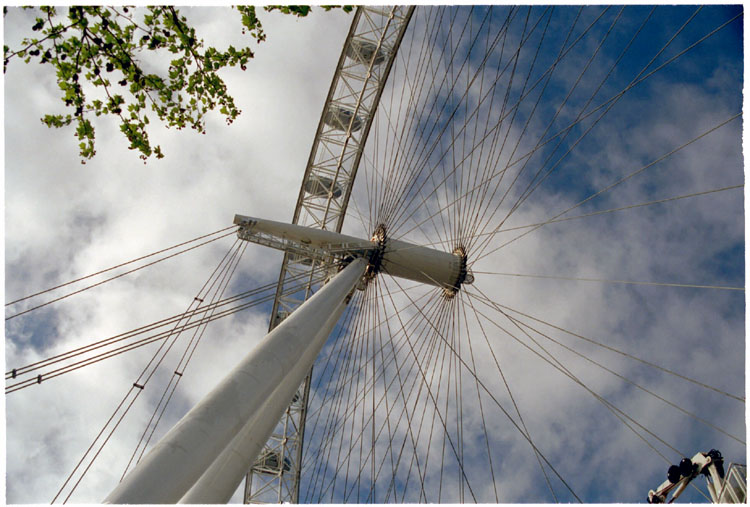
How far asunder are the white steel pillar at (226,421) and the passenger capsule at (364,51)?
13679mm

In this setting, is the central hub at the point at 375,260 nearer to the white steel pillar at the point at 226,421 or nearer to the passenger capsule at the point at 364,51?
the white steel pillar at the point at 226,421

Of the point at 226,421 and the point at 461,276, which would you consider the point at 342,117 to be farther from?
the point at 226,421

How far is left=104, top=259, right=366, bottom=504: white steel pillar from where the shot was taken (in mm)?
5617

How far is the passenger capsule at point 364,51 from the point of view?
21.5 metres

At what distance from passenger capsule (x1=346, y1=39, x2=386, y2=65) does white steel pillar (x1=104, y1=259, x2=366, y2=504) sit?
13.7 meters

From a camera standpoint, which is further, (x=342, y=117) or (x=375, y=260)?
(x=342, y=117)

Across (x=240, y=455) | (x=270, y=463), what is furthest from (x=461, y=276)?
(x=270, y=463)

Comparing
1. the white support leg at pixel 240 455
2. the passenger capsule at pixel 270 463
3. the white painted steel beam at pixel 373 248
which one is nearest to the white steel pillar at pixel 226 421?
the white support leg at pixel 240 455

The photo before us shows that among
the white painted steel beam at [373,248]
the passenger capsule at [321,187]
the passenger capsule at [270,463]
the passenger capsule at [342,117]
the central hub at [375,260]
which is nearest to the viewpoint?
the white painted steel beam at [373,248]

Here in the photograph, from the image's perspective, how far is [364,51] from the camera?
849 inches

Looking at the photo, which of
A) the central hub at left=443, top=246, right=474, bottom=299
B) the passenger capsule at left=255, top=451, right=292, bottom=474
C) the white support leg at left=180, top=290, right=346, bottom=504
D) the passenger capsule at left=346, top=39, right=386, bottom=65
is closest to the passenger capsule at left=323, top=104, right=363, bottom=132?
the passenger capsule at left=346, top=39, right=386, bottom=65

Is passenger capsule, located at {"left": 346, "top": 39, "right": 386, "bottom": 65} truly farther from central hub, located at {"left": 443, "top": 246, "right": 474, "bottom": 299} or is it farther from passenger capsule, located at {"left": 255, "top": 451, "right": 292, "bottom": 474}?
passenger capsule, located at {"left": 255, "top": 451, "right": 292, "bottom": 474}

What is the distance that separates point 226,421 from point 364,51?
1833cm

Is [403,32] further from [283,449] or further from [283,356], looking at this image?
[283,449]
